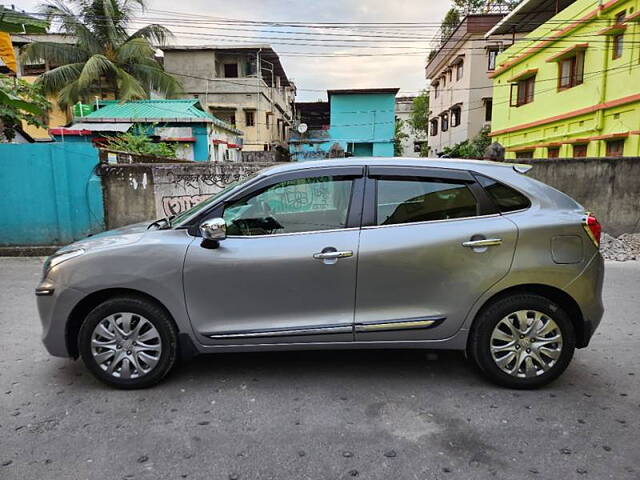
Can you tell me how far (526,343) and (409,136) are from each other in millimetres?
51300

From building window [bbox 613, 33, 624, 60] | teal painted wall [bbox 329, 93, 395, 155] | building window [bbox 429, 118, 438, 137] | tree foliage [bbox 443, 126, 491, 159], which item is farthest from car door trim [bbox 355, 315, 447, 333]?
building window [bbox 429, 118, 438, 137]

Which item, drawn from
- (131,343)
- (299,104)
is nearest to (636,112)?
(131,343)

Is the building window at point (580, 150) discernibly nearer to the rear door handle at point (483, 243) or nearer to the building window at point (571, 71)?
the building window at point (571, 71)

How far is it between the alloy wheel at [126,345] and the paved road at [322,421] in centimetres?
20

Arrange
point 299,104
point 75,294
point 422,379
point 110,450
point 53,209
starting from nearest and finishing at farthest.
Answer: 1. point 110,450
2. point 75,294
3. point 422,379
4. point 53,209
5. point 299,104

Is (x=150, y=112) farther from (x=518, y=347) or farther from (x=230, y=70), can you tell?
(x=518, y=347)

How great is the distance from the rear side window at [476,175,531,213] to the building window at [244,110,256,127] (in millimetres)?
26448

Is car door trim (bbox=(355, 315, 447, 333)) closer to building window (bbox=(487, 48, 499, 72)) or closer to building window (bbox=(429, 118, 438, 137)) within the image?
building window (bbox=(487, 48, 499, 72))

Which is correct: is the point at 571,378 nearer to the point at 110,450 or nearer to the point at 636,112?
the point at 110,450

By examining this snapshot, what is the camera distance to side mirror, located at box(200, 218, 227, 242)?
10.4 feet

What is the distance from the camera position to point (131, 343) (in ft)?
10.9

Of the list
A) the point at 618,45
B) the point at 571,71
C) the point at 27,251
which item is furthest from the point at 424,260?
the point at 571,71

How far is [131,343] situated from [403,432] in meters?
2.04

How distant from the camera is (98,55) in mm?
21734
